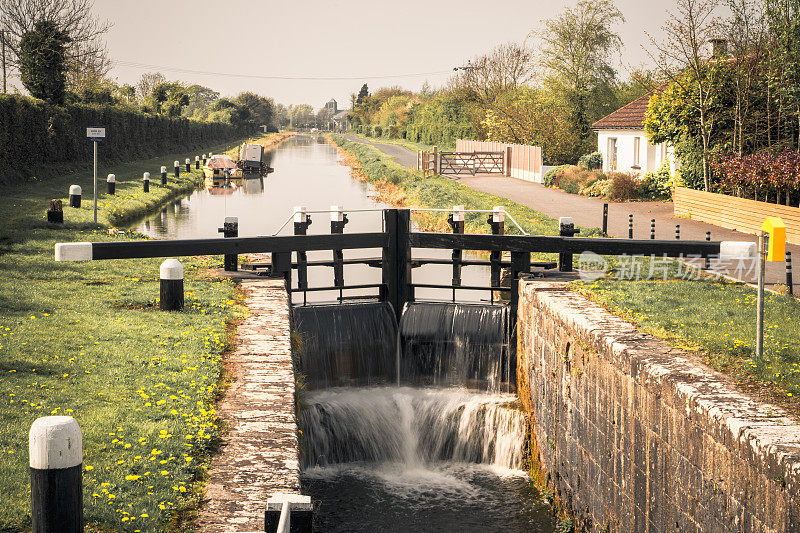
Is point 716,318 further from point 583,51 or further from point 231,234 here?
point 583,51

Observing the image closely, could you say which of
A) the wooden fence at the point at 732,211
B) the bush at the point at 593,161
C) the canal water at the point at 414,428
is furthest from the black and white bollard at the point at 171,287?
the bush at the point at 593,161

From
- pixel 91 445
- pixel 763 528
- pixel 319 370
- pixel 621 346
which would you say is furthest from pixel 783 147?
pixel 91 445

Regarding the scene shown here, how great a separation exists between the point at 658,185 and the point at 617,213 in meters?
5.00

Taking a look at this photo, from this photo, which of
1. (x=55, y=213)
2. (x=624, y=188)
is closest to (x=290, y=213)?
(x=624, y=188)

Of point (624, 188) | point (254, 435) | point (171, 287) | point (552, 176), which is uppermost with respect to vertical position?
point (552, 176)

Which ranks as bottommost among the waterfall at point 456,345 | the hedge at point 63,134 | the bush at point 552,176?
the waterfall at point 456,345

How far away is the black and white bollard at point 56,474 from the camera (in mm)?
4105

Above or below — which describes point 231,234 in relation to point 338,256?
above

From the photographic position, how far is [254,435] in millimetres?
6363

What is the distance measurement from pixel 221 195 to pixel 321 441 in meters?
28.3

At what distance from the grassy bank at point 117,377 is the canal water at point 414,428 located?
1.86 metres

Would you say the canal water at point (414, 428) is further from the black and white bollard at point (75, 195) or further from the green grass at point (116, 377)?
the black and white bollard at point (75, 195)

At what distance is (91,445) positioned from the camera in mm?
5871

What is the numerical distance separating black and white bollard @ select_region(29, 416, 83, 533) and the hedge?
85.3 ft
